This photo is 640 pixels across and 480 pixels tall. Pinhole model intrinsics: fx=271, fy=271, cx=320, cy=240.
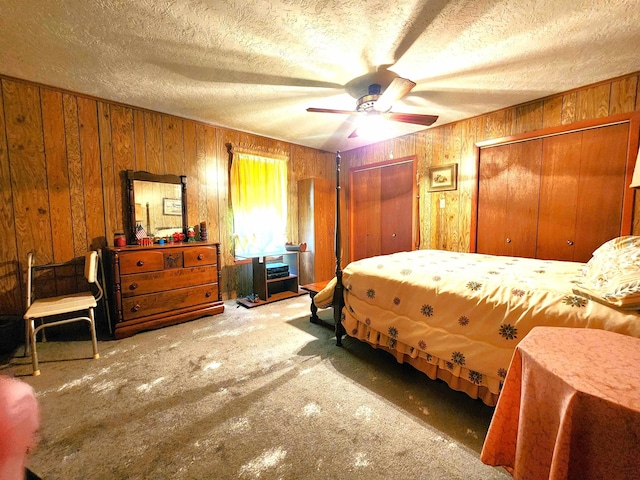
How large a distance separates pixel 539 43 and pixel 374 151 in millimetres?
2716

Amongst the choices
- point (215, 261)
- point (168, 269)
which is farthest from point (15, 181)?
point (215, 261)

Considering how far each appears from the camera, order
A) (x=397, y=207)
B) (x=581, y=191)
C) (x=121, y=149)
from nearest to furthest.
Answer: (x=581, y=191)
(x=121, y=149)
(x=397, y=207)

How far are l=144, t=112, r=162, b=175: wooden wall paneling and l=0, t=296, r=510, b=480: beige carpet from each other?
1991mm

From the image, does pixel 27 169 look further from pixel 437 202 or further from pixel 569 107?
pixel 569 107

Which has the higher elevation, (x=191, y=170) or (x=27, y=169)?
(x=191, y=170)

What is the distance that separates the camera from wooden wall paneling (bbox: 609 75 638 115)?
8.06ft

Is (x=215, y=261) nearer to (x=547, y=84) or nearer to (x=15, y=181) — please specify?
(x=15, y=181)

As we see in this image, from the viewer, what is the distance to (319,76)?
2.42m

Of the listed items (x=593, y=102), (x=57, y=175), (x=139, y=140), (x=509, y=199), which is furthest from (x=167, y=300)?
(x=593, y=102)

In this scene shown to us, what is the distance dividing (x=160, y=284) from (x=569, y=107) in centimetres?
461

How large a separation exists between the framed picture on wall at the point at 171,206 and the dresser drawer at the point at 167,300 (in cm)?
99

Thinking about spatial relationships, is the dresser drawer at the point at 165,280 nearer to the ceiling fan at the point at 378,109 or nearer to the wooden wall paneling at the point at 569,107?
the ceiling fan at the point at 378,109

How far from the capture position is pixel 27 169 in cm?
254

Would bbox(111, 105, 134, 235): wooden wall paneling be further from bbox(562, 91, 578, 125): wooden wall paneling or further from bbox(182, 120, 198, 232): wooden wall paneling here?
bbox(562, 91, 578, 125): wooden wall paneling
